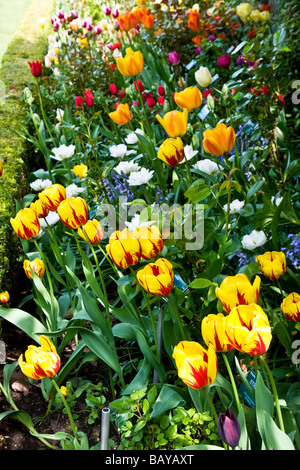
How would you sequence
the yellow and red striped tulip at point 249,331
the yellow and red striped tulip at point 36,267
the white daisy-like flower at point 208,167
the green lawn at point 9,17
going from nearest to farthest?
the yellow and red striped tulip at point 249,331, the yellow and red striped tulip at point 36,267, the white daisy-like flower at point 208,167, the green lawn at point 9,17

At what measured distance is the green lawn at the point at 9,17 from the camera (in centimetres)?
720

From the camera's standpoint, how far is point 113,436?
1.70 meters

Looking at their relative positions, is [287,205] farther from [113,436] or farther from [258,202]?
[113,436]

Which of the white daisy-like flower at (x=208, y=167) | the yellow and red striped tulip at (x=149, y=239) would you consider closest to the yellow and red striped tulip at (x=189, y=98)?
the white daisy-like flower at (x=208, y=167)

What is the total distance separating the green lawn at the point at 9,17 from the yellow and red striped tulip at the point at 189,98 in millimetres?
4976

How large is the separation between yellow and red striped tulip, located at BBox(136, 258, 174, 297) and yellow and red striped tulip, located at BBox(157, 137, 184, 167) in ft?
1.90

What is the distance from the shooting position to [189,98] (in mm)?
2232

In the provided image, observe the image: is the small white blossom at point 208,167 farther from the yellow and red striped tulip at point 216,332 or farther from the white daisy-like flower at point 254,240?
the yellow and red striped tulip at point 216,332

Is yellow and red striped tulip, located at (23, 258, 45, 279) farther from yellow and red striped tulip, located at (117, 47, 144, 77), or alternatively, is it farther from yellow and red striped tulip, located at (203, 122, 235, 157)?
yellow and red striped tulip, located at (117, 47, 144, 77)

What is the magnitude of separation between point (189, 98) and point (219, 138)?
1.70 ft

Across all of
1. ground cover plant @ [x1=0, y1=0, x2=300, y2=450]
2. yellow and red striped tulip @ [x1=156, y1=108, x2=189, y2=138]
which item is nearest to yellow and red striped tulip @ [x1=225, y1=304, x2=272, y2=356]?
ground cover plant @ [x1=0, y1=0, x2=300, y2=450]

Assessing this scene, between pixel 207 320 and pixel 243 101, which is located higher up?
pixel 243 101
